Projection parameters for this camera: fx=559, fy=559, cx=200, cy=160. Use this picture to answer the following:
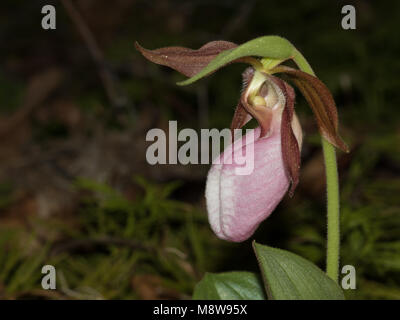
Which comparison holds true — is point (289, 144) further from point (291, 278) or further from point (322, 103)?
point (291, 278)

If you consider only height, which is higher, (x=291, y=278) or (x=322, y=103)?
(x=322, y=103)

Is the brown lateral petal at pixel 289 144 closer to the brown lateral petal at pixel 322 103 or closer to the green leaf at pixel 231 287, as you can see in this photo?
the brown lateral petal at pixel 322 103

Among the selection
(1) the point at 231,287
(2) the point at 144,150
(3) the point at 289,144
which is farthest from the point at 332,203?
(2) the point at 144,150

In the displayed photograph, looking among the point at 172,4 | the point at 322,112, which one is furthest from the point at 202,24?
the point at 322,112

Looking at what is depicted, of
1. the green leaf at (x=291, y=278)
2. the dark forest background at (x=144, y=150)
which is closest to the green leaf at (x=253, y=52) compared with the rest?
the green leaf at (x=291, y=278)

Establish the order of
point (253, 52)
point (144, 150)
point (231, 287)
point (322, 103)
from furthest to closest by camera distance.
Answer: point (144, 150) < point (231, 287) < point (322, 103) < point (253, 52)
